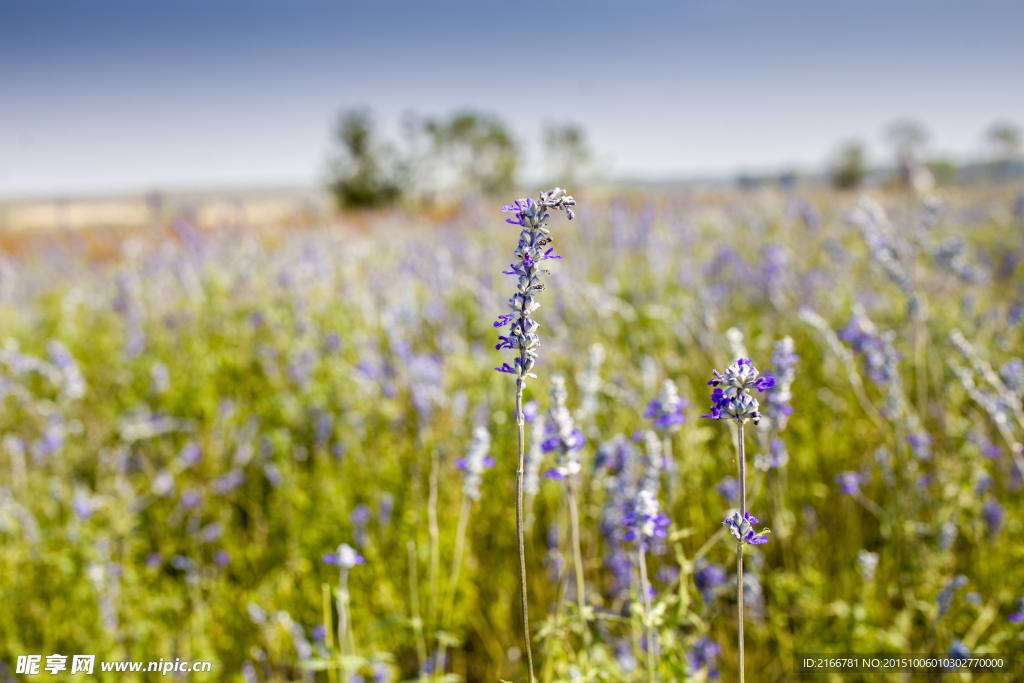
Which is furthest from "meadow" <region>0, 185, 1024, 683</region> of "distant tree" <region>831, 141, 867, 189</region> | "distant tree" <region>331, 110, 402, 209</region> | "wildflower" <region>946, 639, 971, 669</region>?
"distant tree" <region>831, 141, 867, 189</region>

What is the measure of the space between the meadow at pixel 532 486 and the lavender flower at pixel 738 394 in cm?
32

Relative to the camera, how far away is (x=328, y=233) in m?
8.09

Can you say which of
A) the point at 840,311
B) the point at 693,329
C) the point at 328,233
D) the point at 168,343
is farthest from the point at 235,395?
the point at 328,233

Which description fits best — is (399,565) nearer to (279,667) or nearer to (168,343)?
(279,667)

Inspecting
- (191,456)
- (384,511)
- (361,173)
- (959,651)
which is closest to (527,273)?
(959,651)

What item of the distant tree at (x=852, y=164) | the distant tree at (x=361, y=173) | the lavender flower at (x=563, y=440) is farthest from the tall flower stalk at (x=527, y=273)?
the distant tree at (x=852, y=164)

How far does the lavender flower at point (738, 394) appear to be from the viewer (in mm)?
845

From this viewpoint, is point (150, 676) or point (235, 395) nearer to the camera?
point (150, 676)

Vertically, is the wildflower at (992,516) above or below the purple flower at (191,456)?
below

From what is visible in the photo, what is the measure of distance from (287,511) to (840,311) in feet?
10.7

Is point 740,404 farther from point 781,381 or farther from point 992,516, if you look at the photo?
point 992,516

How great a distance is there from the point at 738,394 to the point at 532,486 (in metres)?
0.91

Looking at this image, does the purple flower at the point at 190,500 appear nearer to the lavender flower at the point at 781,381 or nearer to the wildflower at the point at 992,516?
the lavender flower at the point at 781,381

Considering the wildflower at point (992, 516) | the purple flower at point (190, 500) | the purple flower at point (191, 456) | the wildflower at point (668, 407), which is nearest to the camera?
the wildflower at point (668, 407)
